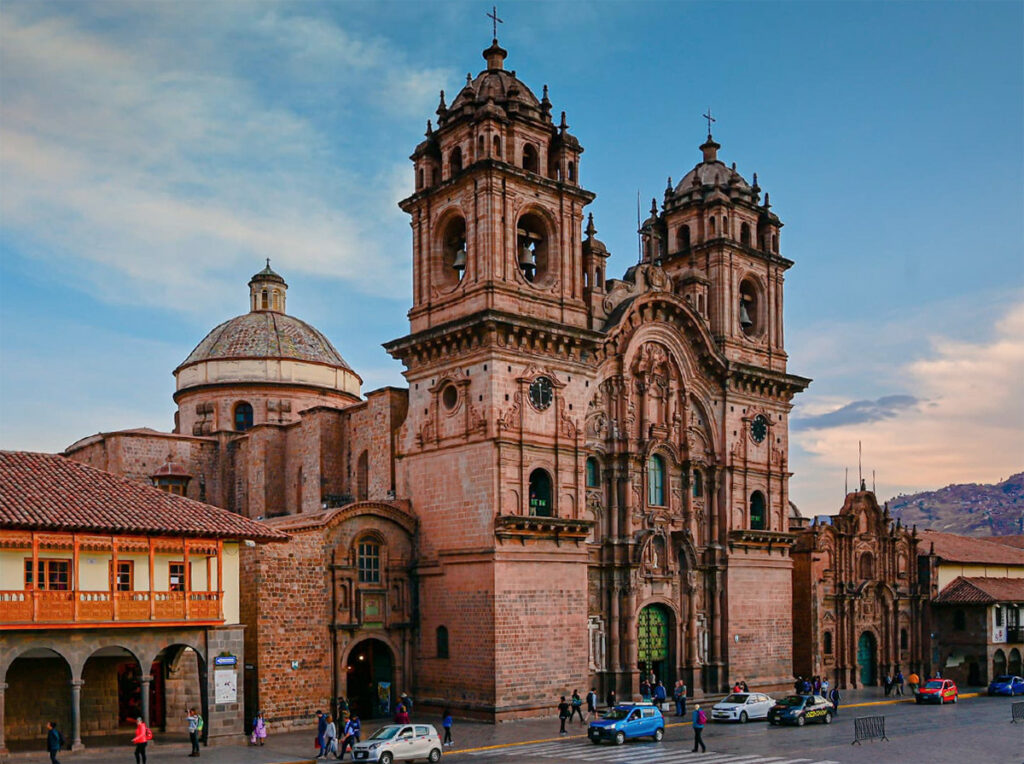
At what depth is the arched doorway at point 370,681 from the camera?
149 feet

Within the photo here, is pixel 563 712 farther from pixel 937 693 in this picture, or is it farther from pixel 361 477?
pixel 937 693

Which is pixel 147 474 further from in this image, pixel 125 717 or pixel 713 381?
pixel 713 381

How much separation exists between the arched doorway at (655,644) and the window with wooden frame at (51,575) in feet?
79.3

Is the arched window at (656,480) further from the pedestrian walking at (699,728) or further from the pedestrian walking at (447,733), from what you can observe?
the pedestrian walking at (447,733)

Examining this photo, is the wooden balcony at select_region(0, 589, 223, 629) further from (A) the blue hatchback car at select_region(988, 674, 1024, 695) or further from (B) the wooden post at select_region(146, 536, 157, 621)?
(A) the blue hatchback car at select_region(988, 674, 1024, 695)

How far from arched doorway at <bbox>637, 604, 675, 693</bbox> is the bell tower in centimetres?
440

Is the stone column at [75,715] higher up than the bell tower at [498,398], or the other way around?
the bell tower at [498,398]

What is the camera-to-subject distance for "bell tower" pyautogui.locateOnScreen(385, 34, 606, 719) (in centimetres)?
4394

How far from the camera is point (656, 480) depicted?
51.6 m

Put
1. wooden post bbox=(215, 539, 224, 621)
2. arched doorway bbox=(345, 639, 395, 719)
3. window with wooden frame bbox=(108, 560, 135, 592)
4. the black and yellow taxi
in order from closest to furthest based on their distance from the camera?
window with wooden frame bbox=(108, 560, 135, 592) → wooden post bbox=(215, 539, 224, 621) → the black and yellow taxi → arched doorway bbox=(345, 639, 395, 719)

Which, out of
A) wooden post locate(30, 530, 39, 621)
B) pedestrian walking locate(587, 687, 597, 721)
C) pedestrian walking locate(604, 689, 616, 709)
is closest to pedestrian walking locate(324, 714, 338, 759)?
wooden post locate(30, 530, 39, 621)

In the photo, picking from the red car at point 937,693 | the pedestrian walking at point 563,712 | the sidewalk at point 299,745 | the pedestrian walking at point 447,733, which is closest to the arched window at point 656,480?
the sidewalk at point 299,745

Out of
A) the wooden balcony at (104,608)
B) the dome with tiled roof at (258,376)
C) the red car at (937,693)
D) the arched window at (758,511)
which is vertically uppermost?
the dome with tiled roof at (258,376)

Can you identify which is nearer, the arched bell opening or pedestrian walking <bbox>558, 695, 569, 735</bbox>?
pedestrian walking <bbox>558, 695, 569, 735</bbox>
